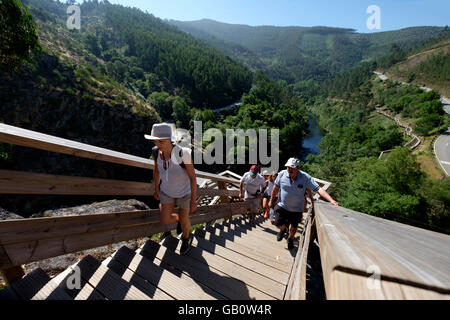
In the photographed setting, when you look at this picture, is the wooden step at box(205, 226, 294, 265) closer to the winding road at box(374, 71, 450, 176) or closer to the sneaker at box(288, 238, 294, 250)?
the sneaker at box(288, 238, 294, 250)

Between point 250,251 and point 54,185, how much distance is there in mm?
2481

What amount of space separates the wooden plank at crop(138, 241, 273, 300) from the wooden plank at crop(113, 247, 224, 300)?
0.31 feet

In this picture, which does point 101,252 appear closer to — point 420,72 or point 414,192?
point 414,192

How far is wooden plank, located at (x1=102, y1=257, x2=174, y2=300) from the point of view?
1.79 m

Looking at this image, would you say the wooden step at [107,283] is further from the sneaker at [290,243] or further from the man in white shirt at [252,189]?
the man in white shirt at [252,189]

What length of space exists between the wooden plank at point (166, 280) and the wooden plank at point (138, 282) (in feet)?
0.10

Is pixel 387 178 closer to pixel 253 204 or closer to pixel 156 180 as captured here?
pixel 253 204

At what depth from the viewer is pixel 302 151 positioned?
50562 mm

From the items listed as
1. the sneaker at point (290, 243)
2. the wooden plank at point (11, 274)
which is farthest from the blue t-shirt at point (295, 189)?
the wooden plank at point (11, 274)

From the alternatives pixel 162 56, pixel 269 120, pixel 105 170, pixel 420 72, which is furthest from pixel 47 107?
pixel 420 72

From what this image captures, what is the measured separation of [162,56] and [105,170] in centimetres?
6406

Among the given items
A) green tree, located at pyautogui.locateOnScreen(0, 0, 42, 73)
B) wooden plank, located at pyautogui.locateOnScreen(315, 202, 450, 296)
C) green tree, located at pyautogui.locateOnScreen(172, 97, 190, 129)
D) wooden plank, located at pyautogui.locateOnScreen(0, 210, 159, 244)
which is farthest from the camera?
green tree, located at pyautogui.locateOnScreen(172, 97, 190, 129)

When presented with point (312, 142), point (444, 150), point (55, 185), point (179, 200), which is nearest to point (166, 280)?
point (179, 200)

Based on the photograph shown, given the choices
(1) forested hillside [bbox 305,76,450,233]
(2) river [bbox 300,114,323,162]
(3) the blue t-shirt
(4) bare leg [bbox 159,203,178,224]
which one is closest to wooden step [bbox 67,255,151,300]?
(4) bare leg [bbox 159,203,178,224]
